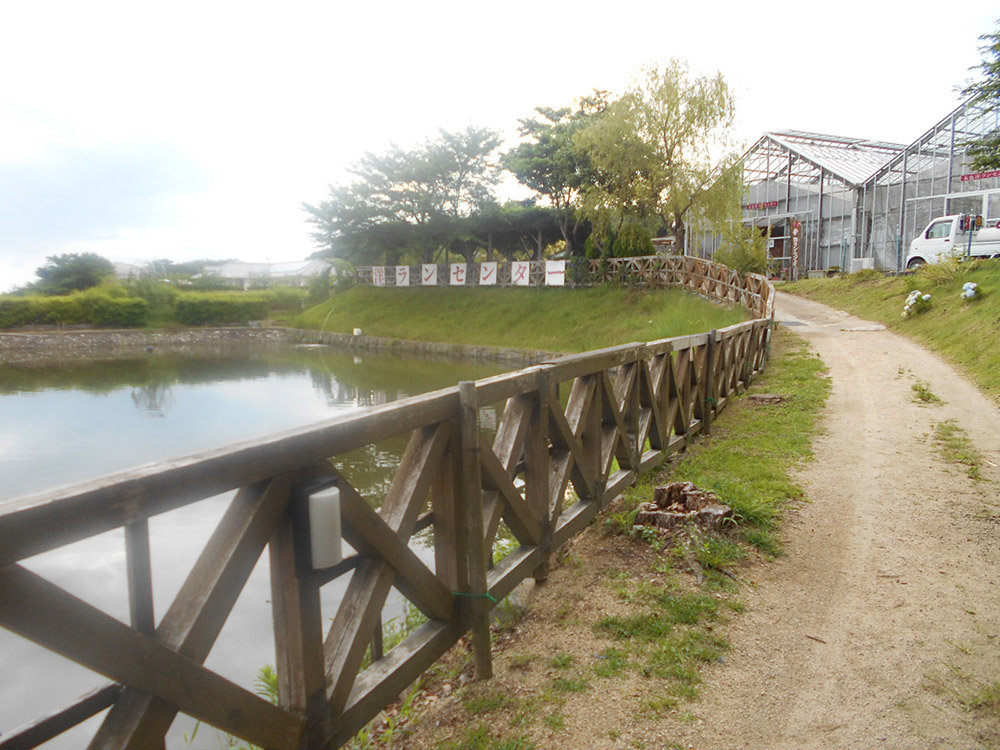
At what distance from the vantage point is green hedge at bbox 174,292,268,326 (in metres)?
47.4

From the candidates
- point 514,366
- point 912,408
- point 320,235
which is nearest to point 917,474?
point 912,408

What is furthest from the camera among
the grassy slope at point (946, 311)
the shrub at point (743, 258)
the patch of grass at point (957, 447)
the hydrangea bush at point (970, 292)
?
the shrub at point (743, 258)

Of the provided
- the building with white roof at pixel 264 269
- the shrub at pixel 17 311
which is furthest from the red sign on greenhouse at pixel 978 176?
the building with white roof at pixel 264 269

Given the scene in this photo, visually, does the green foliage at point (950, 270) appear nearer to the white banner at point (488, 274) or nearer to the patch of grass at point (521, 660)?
the patch of grass at point (521, 660)

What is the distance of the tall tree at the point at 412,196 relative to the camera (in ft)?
137

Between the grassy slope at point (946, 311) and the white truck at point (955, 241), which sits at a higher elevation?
the white truck at point (955, 241)

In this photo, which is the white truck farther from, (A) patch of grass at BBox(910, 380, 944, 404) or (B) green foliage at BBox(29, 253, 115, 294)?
(B) green foliage at BBox(29, 253, 115, 294)

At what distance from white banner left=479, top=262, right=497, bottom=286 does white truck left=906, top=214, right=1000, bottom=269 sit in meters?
19.7

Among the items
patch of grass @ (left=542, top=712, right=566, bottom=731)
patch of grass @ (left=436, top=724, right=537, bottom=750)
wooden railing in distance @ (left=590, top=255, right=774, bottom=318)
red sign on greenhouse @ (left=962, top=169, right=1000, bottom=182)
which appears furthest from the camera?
red sign on greenhouse @ (left=962, top=169, right=1000, bottom=182)

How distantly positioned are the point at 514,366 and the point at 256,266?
7265 cm

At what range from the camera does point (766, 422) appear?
8594mm

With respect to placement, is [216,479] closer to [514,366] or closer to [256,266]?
[514,366]

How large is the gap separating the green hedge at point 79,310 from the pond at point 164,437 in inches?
451

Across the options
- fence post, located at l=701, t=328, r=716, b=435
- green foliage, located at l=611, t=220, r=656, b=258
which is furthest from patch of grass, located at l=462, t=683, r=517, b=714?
green foliage, located at l=611, t=220, r=656, b=258
